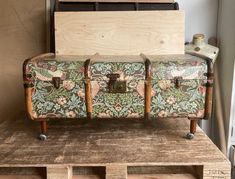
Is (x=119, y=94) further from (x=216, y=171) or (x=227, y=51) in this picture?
(x=227, y=51)

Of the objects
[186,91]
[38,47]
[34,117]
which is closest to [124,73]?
[186,91]

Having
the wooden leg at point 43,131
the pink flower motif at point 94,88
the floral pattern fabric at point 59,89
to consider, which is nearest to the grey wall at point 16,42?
the wooden leg at point 43,131

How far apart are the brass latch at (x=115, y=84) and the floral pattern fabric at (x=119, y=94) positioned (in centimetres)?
1

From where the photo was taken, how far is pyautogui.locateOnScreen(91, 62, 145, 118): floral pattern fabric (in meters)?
1.11

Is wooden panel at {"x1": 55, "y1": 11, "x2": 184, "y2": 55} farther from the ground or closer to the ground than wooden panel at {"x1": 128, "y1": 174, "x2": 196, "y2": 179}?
farther from the ground

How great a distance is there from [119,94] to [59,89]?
0.24 metres

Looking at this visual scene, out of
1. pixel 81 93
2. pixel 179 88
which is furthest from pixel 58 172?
pixel 179 88

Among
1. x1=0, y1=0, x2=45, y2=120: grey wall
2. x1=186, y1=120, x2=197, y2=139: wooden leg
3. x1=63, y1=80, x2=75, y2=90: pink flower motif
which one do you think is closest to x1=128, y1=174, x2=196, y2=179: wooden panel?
x1=186, y1=120, x2=197, y2=139: wooden leg

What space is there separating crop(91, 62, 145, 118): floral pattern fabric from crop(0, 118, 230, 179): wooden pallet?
0.15 metres

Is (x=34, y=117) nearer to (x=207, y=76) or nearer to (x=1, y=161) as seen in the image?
(x=1, y=161)

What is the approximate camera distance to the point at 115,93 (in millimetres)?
1124

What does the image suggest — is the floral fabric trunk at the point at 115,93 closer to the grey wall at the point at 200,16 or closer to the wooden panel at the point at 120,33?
the wooden panel at the point at 120,33

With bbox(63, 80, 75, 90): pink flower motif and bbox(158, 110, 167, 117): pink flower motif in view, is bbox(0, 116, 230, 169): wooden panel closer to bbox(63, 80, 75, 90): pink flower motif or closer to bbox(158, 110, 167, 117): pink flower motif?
bbox(158, 110, 167, 117): pink flower motif

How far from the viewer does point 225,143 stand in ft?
4.99
